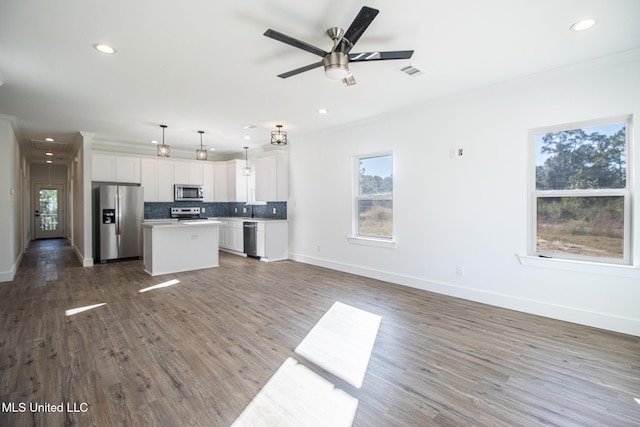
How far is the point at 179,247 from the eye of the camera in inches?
220

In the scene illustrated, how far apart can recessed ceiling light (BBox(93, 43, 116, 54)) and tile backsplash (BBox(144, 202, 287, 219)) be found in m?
4.57

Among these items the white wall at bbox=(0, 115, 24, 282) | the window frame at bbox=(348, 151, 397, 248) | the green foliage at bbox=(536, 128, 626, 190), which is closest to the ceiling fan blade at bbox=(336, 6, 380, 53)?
the green foliage at bbox=(536, 128, 626, 190)

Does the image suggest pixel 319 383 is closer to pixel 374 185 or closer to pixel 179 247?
pixel 374 185

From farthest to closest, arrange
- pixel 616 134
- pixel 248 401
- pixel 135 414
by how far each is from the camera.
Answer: pixel 616 134 < pixel 248 401 < pixel 135 414

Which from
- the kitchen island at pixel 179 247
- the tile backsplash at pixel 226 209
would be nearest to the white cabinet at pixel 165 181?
the tile backsplash at pixel 226 209

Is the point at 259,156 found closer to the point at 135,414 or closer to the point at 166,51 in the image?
the point at 166,51

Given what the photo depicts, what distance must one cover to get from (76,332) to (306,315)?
2260 mm

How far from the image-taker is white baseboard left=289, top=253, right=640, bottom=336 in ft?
9.75

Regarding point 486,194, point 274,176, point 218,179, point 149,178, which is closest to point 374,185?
point 486,194

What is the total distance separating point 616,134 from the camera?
3.07 metres

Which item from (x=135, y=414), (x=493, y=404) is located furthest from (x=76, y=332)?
(x=493, y=404)

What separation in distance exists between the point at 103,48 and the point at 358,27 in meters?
2.34

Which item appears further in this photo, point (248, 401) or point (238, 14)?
point (238, 14)

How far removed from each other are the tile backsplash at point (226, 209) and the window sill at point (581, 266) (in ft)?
15.9
